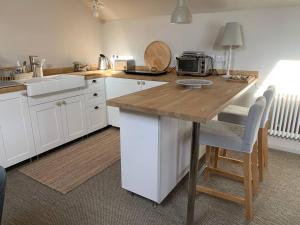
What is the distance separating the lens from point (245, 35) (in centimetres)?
281

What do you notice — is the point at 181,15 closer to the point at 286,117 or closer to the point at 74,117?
the point at 286,117

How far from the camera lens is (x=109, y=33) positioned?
393cm

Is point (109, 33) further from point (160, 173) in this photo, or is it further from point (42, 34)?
point (160, 173)

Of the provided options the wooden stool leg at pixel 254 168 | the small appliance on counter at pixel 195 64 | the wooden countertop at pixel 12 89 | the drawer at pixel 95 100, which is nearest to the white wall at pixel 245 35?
the small appliance on counter at pixel 195 64

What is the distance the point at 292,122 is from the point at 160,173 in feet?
6.31

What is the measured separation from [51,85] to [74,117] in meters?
0.60

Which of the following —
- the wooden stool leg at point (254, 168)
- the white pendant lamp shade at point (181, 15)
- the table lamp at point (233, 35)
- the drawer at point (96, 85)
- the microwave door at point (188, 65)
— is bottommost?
the wooden stool leg at point (254, 168)

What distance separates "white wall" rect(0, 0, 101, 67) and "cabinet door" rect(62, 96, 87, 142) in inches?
31.1

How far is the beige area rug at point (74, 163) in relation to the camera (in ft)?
7.45

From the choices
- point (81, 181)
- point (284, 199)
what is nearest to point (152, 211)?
point (81, 181)

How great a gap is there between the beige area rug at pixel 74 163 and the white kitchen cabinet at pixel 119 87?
1.44 ft

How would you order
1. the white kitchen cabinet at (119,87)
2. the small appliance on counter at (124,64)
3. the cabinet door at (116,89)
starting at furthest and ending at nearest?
1. the small appliance on counter at (124,64)
2. the cabinet door at (116,89)
3. the white kitchen cabinet at (119,87)

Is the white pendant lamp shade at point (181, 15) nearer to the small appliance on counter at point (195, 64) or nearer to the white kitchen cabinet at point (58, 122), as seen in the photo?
the small appliance on counter at point (195, 64)

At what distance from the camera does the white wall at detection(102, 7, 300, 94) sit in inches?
102
